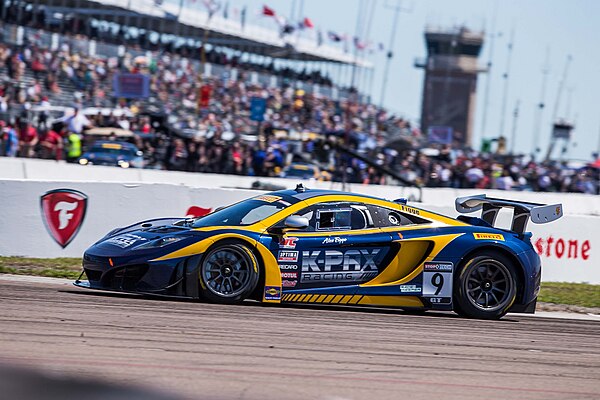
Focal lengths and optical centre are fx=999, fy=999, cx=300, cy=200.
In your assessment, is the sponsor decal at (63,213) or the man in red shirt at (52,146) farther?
the man in red shirt at (52,146)

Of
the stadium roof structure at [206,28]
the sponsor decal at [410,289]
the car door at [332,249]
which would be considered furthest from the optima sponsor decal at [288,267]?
the stadium roof structure at [206,28]

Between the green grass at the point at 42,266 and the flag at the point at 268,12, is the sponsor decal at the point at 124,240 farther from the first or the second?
the flag at the point at 268,12

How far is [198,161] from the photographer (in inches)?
1033

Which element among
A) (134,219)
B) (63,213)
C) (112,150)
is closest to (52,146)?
(112,150)

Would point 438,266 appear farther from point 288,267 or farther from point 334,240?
point 288,267

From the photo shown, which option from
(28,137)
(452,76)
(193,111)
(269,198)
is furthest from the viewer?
(452,76)

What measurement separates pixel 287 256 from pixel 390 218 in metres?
1.24

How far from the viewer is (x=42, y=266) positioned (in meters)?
12.6

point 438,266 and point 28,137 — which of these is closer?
point 438,266

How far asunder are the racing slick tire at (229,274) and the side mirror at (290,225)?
1.21ft

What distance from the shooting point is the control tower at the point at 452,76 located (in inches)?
4643

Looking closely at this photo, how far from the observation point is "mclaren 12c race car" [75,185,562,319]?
9.43 metres

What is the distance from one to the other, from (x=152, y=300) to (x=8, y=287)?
1495 mm

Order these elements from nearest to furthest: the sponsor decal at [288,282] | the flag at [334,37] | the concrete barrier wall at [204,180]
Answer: the sponsor decal at [288,282], the concrete barrier wall at [204,180], the flag at [334,37]
